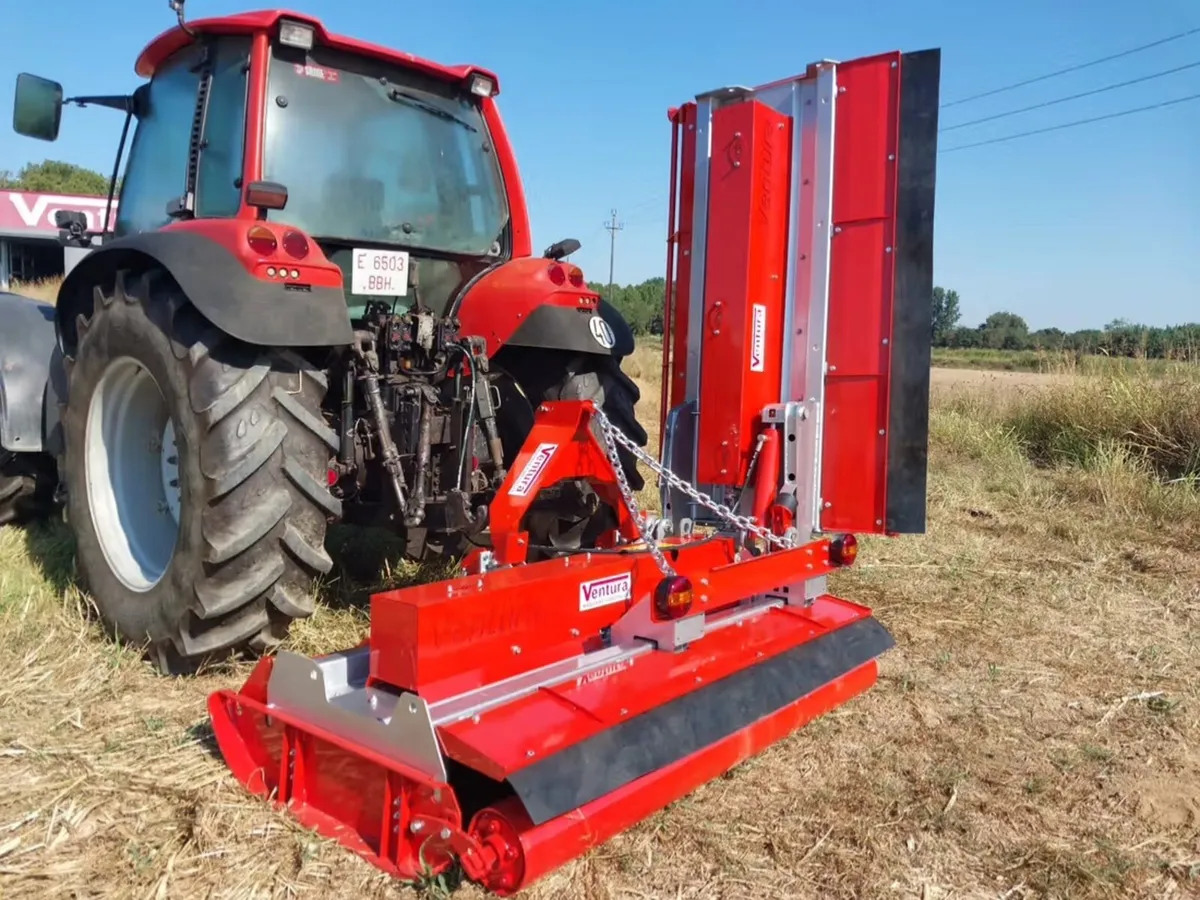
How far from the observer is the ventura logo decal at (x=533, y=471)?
2828mm

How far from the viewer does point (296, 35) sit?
3375 millimetres

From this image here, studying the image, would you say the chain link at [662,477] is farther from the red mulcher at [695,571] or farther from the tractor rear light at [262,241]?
the tractor rear light at [262,241]

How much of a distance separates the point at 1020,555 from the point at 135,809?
4695mm

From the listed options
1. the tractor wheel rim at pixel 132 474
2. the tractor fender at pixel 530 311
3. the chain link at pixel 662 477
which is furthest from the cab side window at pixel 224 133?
the chain link at pixel 662 477

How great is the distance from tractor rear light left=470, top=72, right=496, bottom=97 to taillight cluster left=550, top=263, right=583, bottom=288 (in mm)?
923

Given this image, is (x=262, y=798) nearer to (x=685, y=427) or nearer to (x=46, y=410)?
(x=685, y=427)

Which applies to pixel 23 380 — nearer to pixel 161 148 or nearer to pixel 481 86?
pixel 161 148

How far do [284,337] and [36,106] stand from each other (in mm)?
2170

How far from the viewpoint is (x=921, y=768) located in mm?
2676

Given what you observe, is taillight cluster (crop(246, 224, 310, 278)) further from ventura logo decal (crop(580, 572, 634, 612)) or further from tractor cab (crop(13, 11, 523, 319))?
ventura logo decal (crop(580, 572, 634, 612))

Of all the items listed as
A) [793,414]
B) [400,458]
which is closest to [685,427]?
[793,414]

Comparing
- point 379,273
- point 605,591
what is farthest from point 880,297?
point 379,273

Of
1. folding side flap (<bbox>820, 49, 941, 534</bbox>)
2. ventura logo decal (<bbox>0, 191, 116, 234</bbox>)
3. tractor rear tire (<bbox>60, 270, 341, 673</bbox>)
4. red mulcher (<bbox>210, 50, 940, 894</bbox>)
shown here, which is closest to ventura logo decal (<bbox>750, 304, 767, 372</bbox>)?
red mulcher (<bbox>210, 50, 940, 894</bbox>)

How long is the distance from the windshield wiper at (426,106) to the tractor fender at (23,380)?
1851mm
